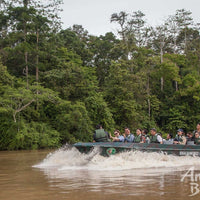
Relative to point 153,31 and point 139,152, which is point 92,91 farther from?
point 139,152

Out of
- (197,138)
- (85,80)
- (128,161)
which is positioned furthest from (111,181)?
(85,80)

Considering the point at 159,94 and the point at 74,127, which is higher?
the point at 159,94

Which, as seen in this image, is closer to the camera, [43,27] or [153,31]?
[43,27]

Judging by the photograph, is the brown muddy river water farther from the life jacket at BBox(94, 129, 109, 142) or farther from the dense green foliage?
the dense green foliage

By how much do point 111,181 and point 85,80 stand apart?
24646mm

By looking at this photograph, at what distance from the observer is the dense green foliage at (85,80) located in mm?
27092

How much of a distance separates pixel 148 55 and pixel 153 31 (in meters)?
2.74

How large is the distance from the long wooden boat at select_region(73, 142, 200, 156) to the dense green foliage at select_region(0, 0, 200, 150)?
41.0 ft

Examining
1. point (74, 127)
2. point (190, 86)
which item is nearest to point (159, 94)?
point (190, 86)

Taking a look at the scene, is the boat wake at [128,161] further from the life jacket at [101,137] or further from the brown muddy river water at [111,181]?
the life jacket at [101,137]

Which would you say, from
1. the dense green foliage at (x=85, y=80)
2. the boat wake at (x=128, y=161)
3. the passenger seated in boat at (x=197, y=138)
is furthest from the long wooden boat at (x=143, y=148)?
the dense green foliage at (x=85, y=80)

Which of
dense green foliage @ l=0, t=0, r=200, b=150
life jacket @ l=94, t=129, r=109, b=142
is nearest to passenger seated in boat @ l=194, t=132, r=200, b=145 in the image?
life jacket @ l=94, t=129, r=109, b=142

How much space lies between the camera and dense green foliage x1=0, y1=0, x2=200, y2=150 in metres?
27.1

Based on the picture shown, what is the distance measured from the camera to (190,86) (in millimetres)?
38688
